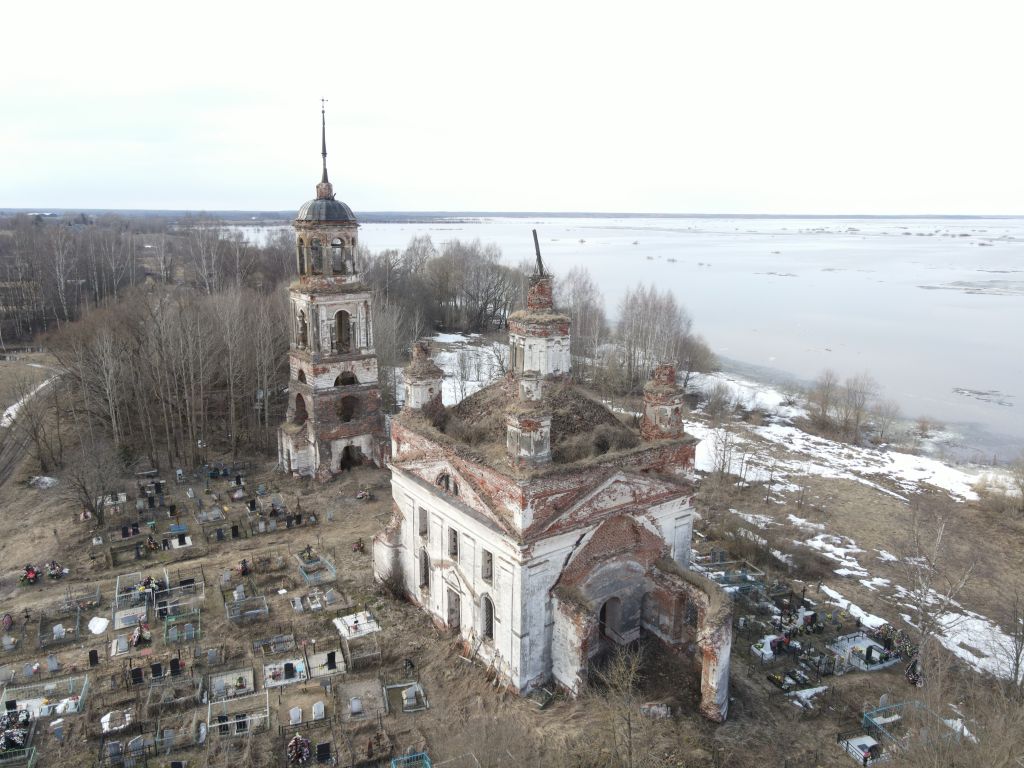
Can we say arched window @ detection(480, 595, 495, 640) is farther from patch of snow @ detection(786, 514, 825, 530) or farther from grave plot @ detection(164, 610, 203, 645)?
patch of snow @ detection(786, 514, 825, 530)

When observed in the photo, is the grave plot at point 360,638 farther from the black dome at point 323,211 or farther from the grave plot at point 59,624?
the black dome at point 323,211

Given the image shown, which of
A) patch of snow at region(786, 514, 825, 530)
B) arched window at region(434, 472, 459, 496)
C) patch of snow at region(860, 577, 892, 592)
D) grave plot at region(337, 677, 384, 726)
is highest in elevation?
arched window at region(434, 472, 459, 496)

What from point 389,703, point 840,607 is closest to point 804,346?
point 840,607

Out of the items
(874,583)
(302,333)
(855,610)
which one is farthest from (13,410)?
(874,583)

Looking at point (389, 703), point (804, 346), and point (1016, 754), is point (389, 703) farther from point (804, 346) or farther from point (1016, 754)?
point (804, 346)

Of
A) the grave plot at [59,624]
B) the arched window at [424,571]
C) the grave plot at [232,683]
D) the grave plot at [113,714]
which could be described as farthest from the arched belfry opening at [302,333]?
the grave plot at [113,714]

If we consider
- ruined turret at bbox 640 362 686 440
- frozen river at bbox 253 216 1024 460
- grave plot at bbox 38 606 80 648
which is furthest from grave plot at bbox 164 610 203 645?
frozen river at bbox 253 216 1024 460
